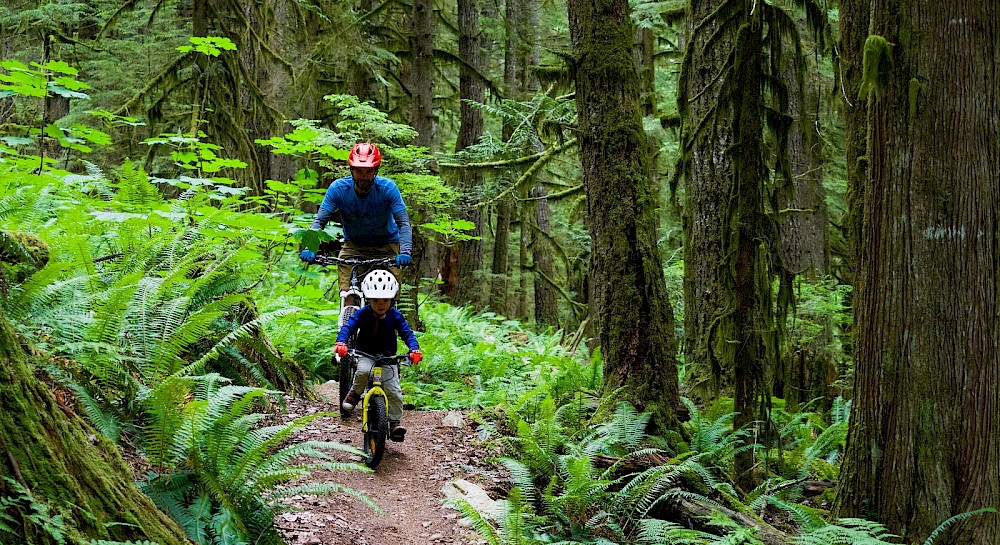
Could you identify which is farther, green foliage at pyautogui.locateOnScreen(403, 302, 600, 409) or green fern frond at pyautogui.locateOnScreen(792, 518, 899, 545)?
green foliage at pyautogui.locateOnScreen(403, 302, 600, 409)

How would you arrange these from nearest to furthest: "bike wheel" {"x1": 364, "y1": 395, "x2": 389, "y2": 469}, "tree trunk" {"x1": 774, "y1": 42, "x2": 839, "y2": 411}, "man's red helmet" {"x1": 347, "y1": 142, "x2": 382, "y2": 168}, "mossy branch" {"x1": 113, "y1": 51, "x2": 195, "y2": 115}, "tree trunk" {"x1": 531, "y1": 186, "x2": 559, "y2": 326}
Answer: "bike wheel" {"x1": 364, "y1": 395, "x2": 389, "y2": 469} → "man's red helmet" {"x1": 347, "y1": 142, "x2": 382, "y2": 168} → "mossy branch" {"x1": 113, "y1": 51, "x2": 195, "y2": 115} → "tree trunk" {"x1": 774, "y1": 42, "x2": 839, "y2": 411} → "tree trunk" {"x1": 531, "y1": 186, "x2": 559, "y2": 326}

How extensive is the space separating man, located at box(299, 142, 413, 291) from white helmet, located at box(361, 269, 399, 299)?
448 millimetres

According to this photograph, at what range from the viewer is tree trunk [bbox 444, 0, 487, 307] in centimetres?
1680

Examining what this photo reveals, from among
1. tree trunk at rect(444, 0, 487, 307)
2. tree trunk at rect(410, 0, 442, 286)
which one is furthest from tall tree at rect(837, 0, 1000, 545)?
tree trunk at rect(444, 0, 487, 307)

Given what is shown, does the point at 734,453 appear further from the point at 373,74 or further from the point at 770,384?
the point at 373,74

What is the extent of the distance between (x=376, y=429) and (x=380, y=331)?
896 mm

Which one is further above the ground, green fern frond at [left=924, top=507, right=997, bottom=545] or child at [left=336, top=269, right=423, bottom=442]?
child at [left=336, top=269, right=423, bottom=442]

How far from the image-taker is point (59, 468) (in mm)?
2676

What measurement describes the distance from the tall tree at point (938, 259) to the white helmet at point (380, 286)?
3949mm

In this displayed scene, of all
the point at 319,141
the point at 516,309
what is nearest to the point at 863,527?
the point at 319,141

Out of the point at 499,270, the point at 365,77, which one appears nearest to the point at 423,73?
the point at 365,77

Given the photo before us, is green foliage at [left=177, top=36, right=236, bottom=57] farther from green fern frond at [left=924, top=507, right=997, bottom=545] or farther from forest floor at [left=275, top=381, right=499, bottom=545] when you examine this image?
green fern frond at [left=924, top=507, right=997, bottom=545]

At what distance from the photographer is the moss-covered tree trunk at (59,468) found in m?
2.52

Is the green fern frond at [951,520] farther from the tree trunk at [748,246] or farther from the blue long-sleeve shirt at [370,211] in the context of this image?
the blue long-sleeve shirt at [370,211]
